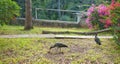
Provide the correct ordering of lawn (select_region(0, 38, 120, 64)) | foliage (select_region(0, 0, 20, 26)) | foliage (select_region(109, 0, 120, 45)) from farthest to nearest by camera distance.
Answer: foliage (select_region(0, 0, 20, 26)) < foliage (select_region(109, 0, 120, 45)) < lawn (select_region(0, 38, 120, 64))

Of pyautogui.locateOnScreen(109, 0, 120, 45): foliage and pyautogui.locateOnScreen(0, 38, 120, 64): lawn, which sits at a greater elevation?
pyautogui.locateOnScreen(109, 0, 120, 45): foliage

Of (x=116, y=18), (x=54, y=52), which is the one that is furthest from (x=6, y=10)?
(x=116, y=18)

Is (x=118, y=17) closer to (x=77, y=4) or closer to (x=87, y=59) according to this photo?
(x=87, y=59)

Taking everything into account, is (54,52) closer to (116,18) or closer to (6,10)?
(116,18)

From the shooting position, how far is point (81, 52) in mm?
6945

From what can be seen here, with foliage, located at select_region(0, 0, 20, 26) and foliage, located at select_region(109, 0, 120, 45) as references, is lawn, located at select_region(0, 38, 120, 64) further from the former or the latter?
foliage, located at select_region(0, 0, 20, 26)

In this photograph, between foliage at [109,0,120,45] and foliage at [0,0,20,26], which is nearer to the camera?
foliage at [109,0,120,45]

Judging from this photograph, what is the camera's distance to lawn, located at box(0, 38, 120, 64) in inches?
245

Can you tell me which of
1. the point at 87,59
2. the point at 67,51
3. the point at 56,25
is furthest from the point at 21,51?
the point at 56,25

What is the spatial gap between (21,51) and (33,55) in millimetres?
493

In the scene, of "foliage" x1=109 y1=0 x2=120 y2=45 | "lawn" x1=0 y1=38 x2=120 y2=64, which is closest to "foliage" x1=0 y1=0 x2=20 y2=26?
"lawn" x1=0 y1=38 x2=120 y2=64

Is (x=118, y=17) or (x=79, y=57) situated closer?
(x=79, y=57)

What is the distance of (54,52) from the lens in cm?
688

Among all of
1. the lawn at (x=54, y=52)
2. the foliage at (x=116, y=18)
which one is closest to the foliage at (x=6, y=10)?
the lawn at (x=54, y=52)
